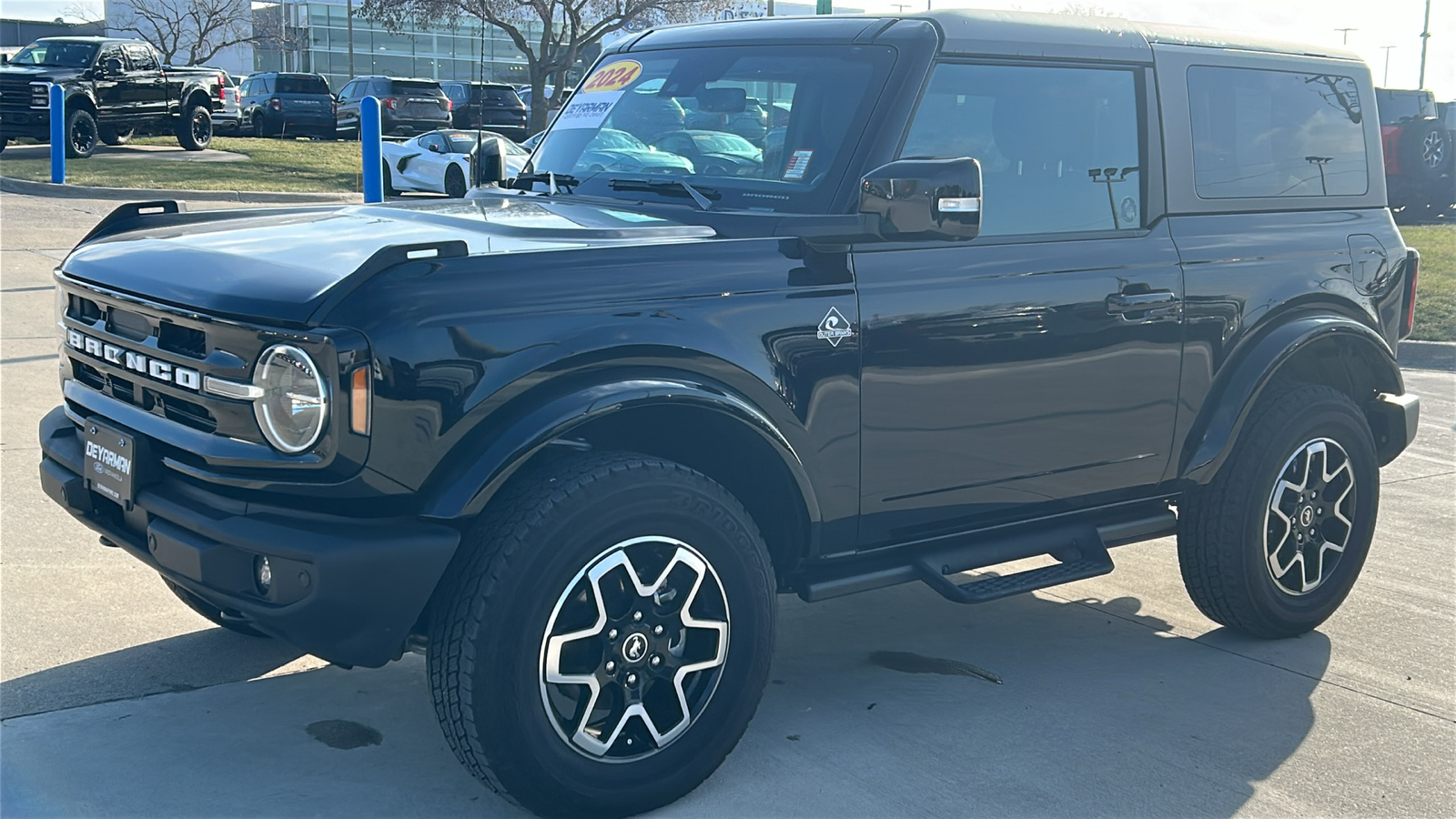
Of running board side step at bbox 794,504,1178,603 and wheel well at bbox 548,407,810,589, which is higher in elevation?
wheel well at bbox 548,407,810,589

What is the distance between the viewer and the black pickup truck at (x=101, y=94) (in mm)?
22453

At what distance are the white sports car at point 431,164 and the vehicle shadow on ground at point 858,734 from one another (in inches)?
727

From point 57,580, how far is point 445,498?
8.23 ft

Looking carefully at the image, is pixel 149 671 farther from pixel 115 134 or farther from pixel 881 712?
pixel 115 134

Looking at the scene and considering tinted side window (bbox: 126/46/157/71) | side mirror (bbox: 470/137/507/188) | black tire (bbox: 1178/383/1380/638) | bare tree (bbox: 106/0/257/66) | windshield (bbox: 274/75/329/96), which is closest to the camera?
black tire (bbox: 1178/383/1380/638)

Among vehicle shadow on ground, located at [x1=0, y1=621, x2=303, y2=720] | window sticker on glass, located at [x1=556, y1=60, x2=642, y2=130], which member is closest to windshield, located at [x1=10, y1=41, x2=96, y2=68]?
window sticker on glass, located at [x1=556, y1=60, x2=642, y2=130]

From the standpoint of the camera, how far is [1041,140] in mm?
4355

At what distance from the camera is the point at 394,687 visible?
4.18 metres

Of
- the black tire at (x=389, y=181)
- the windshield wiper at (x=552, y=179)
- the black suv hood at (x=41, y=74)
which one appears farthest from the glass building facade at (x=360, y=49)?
the windshield wiper at (x=552, y=179)

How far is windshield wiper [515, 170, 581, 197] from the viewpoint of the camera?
460cm

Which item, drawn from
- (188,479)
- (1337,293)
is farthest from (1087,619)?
(188,479)

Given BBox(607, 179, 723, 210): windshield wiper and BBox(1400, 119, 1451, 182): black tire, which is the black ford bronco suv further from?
BBox(1400, 119, 1451, 182): black tire

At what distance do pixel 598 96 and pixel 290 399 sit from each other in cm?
214

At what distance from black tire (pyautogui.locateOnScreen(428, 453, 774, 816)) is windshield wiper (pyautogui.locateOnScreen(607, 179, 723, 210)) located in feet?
3.41
